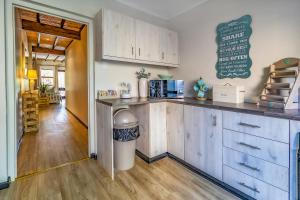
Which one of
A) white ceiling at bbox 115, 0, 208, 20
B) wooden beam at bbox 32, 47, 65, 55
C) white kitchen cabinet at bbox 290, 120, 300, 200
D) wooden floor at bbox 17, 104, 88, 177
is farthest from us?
wooden beam at bbox 32, 47, 65, 55

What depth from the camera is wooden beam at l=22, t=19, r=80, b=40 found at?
3.81 metres

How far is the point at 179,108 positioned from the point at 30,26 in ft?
13.9

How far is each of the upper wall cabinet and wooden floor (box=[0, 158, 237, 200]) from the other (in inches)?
61.5

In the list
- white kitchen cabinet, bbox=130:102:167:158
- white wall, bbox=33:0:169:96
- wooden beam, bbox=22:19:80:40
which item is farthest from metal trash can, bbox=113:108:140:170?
wooden beam, bbox=22:19:80:40

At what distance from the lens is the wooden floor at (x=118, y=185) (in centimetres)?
159

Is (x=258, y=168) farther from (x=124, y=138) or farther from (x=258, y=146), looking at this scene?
(x=124, y=138)

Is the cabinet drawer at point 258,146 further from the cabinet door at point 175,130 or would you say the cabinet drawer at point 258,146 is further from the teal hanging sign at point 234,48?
the teal hanging sign at point 234,48

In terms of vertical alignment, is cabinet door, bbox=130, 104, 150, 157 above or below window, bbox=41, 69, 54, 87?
below

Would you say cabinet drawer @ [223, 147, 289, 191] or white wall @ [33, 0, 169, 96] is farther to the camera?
white wall @ [33, 0, 169, 96]

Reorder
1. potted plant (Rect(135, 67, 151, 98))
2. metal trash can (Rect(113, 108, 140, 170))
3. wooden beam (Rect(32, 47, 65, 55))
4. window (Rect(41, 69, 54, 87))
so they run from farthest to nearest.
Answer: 1. window (Rect(41, 69, 54, 87))
2. wooden beam (Rect(32, 47, 65, 55))
3. potted plant (Rect(135, 67, 151, 98))
4. metal trash can (Rect(113, 108, 140, 170))

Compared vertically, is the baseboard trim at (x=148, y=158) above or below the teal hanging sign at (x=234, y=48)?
below

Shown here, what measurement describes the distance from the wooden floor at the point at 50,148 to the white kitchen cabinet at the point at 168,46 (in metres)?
2.14

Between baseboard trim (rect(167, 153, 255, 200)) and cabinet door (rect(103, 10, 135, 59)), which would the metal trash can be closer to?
baseboard trim (rect(167, 153, 255, 200))

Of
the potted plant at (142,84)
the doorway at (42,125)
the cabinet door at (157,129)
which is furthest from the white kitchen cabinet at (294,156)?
the doorway at (42,125)
